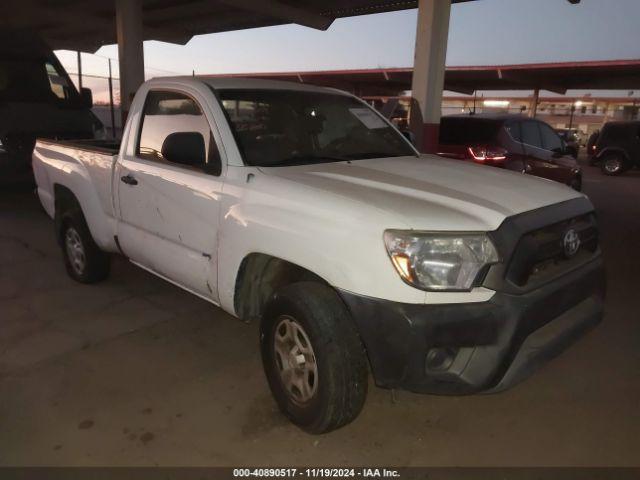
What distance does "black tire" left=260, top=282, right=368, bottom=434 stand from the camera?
2.33m

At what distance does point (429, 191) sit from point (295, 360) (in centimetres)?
110

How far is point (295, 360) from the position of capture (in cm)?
260

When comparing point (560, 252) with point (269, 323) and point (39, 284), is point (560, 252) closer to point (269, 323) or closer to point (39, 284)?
point (269, 323)

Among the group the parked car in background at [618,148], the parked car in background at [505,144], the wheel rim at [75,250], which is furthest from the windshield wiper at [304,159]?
the parked car in background at [618,148]

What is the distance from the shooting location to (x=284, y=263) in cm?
276

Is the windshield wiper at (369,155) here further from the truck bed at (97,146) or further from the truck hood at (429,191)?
the truck bed at (97,146)

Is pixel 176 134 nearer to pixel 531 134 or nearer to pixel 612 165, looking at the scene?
pixel 531 134

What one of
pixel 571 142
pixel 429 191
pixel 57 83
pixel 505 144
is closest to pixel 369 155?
pixel 429 191

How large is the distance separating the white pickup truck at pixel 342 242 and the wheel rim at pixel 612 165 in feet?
52.2

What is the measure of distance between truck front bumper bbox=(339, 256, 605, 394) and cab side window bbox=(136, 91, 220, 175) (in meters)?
1.32

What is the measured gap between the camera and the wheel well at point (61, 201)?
4.57 meters

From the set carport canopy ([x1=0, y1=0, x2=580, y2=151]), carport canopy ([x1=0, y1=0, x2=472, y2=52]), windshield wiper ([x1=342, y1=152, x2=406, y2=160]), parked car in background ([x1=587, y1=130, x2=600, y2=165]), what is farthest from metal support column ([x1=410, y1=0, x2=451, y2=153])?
parked car in background ([x1=587, y1=130, x2=600, y2=165])

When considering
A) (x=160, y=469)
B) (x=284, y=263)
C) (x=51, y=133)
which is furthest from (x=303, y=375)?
(x=51, y=133)

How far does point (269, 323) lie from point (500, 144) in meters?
6.11
